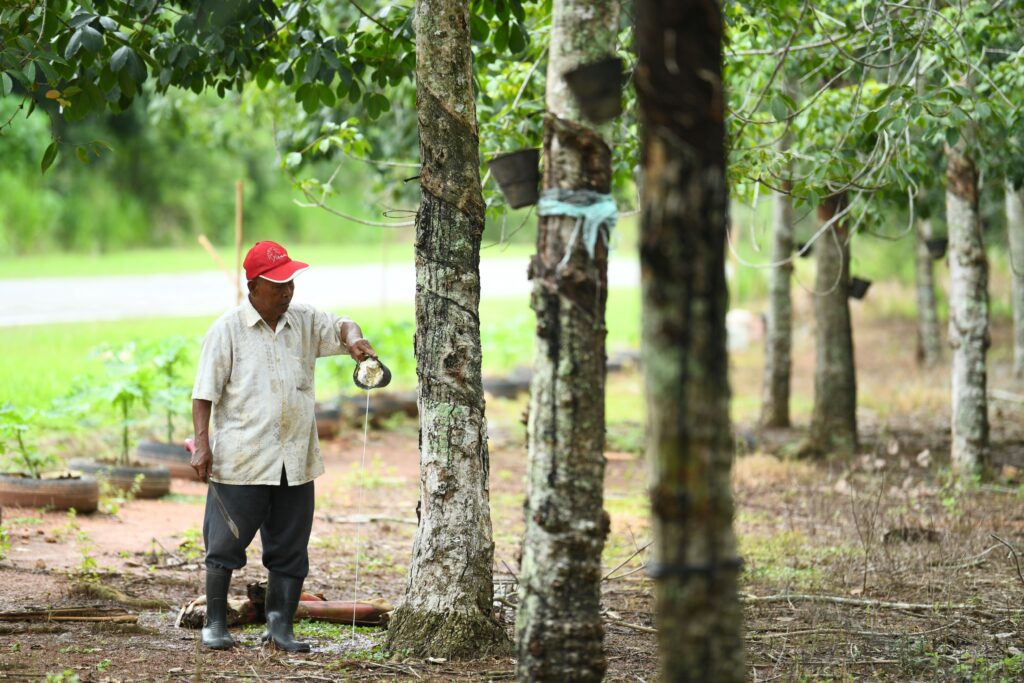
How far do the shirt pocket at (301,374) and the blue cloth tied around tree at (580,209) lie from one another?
2049 millimetres

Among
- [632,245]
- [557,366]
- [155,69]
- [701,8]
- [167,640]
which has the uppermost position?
[632,245]

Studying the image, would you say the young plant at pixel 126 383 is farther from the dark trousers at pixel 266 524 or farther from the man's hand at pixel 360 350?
the man's hand at pixel 360 350

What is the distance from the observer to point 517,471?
10.5 meters

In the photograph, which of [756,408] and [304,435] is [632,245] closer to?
[756,408]

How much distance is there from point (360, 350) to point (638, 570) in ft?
8.07

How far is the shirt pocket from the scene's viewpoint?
17.1ft

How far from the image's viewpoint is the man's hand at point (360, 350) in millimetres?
5242

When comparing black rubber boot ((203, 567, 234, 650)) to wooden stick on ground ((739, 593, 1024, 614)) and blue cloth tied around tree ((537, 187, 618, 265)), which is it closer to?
blue cloth tied around tree ((537, 187, 618, 265))

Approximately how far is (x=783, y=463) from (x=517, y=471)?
249 cm

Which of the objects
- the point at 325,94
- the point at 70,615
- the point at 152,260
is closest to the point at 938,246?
the point at 325,94

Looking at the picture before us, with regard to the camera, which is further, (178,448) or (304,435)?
(178,448)

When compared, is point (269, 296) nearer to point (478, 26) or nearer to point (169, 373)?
point (478, 26)

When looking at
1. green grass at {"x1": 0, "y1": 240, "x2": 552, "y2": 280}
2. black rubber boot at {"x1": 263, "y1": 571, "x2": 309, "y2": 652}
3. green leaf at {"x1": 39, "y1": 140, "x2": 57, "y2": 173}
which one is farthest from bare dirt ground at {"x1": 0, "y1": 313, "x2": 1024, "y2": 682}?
green grass at {"x1": 0, "y1": 240, "x2": 552, "y2": 280}

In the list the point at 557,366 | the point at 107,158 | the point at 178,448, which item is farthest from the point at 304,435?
the point at 107,158
